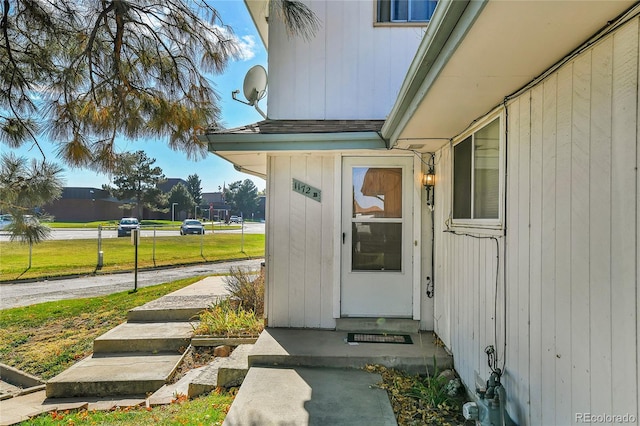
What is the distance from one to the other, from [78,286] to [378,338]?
894 centimetres

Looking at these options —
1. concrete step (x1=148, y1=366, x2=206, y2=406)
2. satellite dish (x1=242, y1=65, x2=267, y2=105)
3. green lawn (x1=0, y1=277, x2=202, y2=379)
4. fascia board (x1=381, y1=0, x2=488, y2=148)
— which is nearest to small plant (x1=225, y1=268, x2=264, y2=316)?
concrete step (x1=148, y1=366, x2=206, y2=406)

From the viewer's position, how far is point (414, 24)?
4625mm

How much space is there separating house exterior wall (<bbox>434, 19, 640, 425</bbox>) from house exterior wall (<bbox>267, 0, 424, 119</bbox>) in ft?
8.22

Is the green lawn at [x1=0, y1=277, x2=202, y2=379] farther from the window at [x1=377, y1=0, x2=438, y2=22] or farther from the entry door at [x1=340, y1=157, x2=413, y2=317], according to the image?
the window at [x1=377, y1=0, x2=438, y2=22]

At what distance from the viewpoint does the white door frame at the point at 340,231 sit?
4.16 meters

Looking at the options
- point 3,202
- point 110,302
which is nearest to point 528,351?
point 3,202

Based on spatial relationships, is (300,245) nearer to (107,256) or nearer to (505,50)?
(505,50)

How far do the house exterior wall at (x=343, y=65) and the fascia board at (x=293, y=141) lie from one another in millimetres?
907

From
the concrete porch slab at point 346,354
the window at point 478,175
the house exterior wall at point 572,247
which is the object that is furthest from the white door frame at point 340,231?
the house exterior wall at point 572,247

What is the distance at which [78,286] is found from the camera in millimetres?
9109

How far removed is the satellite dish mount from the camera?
5160mm

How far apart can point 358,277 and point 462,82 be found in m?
2.71

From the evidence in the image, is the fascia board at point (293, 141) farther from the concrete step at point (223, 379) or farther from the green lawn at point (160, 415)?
the green lawn at point (160, 415)

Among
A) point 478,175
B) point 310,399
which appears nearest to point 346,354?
point 310,399
